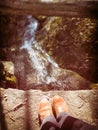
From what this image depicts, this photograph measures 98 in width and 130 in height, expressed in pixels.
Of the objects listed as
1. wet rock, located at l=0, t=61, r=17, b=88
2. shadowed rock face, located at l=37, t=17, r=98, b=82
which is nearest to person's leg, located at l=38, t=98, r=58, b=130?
wet rock, located at l=0, t=61, r=17, b=88

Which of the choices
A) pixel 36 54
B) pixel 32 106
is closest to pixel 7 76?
pixel 32 106

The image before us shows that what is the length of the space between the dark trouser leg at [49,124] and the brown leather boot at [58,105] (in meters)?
0.27

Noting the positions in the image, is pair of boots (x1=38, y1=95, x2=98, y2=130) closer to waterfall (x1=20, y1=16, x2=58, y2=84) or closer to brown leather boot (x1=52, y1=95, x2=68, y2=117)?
brown leather boot (x1=52, y1=95, x2=68, y2=117)

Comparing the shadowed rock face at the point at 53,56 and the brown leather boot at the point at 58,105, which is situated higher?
the shadowed rock face at the point at 53,56

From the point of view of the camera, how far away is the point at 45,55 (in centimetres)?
482

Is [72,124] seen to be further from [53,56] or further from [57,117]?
[53,56]

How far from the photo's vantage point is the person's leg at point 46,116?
10.3 ft

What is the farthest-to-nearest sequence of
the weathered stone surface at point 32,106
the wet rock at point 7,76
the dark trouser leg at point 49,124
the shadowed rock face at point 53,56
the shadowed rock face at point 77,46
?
the shadowed rock face at point 77,46, the shadowed rock face at point 53,56, the wet rock at point 7,76, the weathered stone surface at point 32,106, the dark trouser leg at point 49,124

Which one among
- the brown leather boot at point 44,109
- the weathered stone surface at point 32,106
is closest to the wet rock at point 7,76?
the weathered stone surface at point 32,106

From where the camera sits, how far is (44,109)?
3465 mm

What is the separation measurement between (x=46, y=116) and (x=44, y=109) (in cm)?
13

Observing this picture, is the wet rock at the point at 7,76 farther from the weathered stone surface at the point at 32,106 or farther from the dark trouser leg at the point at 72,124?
the dark trouser leg at the point at 72,124

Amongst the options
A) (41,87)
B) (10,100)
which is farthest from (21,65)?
(10,100)

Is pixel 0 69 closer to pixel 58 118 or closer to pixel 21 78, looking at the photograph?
pixel 21 78
